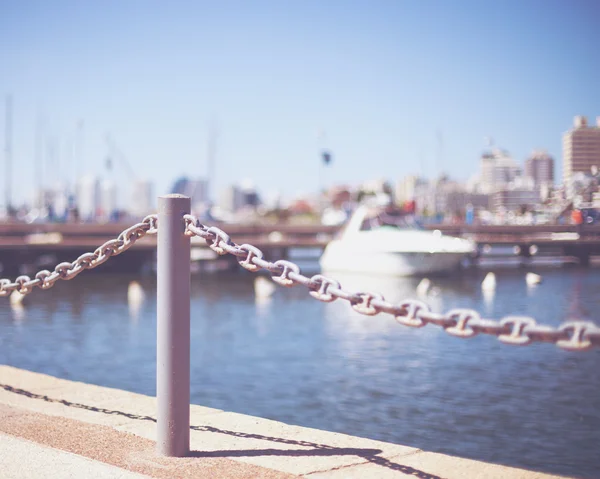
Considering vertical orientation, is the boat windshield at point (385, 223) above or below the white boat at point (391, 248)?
above

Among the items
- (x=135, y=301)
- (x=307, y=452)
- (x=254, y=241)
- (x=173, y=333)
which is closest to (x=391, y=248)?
(x=254, y=241)

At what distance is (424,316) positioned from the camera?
3.60 meters

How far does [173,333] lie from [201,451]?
71 centimetres

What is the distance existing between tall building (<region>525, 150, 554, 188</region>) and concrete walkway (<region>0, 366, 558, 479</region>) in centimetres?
2989

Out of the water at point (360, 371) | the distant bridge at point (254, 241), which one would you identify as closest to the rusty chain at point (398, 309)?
the water at point (360, 371)

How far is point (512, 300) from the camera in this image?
28203 millimetres

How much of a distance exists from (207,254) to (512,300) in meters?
25.5

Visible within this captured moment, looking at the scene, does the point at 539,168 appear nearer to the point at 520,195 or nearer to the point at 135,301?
the point at 520,195

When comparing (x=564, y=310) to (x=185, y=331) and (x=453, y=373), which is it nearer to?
(x=453, y=373)

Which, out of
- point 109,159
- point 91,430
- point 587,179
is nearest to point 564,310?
point 587,179

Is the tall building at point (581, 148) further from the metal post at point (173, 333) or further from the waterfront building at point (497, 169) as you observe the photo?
the waterfront building at point (497, 169)

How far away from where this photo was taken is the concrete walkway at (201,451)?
164 inches

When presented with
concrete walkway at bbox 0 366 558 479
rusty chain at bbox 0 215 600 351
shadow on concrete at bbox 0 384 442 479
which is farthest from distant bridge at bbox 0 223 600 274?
rusty chain at bbox 0 215 600 351

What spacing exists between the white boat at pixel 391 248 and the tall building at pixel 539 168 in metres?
4.01
